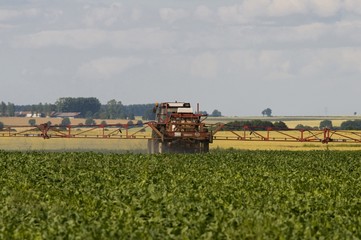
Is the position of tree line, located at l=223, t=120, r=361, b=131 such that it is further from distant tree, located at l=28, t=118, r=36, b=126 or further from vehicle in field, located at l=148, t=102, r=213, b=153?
distant tree, located at l=28, t=118, r=36, b=126

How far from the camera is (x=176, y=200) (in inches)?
796

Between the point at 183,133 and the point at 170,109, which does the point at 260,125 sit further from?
the point at 183,133

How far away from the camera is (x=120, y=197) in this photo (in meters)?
21.4

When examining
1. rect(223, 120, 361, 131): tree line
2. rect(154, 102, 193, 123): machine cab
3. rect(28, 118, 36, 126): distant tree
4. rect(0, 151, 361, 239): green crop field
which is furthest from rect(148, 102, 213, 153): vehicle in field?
rect(28, 118, 36, 126): distant tree

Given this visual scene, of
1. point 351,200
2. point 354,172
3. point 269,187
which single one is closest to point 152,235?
point 351,200

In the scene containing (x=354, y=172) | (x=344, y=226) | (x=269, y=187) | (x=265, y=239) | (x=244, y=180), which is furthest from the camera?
(x=354, y=172)

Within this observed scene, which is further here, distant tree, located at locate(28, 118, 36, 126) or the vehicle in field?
distant tree, located at locate(28, 118, 36, 126)

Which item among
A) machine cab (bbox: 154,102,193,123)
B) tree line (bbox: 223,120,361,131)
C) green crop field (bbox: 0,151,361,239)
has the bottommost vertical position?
green crop field (bbox: 0,151,361,239)

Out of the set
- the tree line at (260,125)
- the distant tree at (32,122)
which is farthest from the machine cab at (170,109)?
the distant tree at (32,122)

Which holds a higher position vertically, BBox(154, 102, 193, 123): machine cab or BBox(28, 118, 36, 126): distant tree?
BBox(154, 102, 193, 123): machine cab

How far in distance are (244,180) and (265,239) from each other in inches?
462

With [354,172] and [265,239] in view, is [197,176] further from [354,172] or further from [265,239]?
[265,239]

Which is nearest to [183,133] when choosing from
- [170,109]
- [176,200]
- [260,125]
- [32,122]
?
[170,109]

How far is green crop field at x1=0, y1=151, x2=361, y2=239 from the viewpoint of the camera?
52.3 feet
